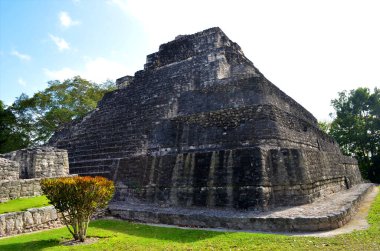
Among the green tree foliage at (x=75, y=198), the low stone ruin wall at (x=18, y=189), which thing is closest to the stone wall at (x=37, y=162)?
the low stone ruin wall at (x=18, y=189)

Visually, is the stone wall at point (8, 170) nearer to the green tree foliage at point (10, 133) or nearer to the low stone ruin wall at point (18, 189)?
the low stone ruin wall at point (18, 189)

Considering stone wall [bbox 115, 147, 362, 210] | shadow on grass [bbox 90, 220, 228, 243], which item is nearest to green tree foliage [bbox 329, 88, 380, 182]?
stone wall [bbox 115, 147, 362, 210]

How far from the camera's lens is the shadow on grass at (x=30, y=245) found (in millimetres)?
6152

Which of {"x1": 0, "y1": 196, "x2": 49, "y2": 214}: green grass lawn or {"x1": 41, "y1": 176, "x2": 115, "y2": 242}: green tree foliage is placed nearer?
{"x1": 41, "y1": 176, "x2": 115, "y2": 242}: green tree foliage

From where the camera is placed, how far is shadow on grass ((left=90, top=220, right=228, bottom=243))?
6859 millimetres

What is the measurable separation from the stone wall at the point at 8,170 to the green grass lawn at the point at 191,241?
3.30 m

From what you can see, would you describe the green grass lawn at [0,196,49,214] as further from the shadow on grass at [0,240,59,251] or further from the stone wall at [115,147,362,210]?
the stone wall at [115,147,362,210]

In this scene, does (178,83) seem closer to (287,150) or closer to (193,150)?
(193,150)

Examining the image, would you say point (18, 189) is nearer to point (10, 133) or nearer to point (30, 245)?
point (30, 245)

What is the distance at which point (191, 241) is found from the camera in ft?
21.4

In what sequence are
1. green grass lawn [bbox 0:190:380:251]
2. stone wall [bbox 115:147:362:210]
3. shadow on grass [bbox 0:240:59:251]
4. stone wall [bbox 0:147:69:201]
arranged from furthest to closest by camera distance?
stone wall [bbox 0:147:69:201], stone wall [bbox 115:147:362:210], shadow on grass [bbox 0:240:59:251], green grass lawn [bbox 0:190:380:251]

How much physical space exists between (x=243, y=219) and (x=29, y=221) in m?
5.27

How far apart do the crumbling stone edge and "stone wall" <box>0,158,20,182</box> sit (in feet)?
12.5

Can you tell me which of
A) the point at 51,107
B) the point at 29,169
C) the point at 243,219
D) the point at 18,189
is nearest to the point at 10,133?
the point at 51,107
